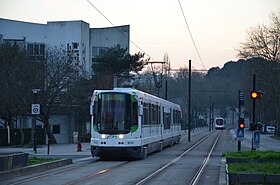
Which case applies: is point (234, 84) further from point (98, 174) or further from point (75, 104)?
point (98, 174)

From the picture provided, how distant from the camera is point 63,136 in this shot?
64375 mm

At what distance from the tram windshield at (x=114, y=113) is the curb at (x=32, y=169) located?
2654 millimetres

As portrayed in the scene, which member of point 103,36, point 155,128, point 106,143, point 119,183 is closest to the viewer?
point 119,183

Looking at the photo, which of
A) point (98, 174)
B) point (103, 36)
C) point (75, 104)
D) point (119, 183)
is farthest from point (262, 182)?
point (103, 36)

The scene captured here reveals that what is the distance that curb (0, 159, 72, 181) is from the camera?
59.9ft

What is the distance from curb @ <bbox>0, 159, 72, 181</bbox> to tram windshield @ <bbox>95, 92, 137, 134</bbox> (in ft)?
8.71

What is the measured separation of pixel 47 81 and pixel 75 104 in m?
4.13

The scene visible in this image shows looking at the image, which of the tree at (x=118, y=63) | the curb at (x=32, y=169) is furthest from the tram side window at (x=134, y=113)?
the tree at (x=118, y=63)

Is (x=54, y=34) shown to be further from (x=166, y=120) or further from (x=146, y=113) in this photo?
(x=146, y=113)

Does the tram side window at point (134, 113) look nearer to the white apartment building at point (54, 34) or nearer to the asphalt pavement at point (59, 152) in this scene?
the asphalt pavement at point (59, 152)

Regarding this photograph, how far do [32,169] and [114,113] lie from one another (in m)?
7.74

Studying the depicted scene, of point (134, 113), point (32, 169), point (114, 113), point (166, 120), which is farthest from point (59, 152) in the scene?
point (32, 169)

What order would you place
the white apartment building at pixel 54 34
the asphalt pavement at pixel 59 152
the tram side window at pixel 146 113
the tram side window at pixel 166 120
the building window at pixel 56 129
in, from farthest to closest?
the white apartment building at pixel 54 34
the building window at pixel 56 129
the tram side window at pixel 166 120
the asphalt pavement at pixel 59 152
the tram side window at pixel 146 113

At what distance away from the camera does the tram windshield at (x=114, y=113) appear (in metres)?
27.8
